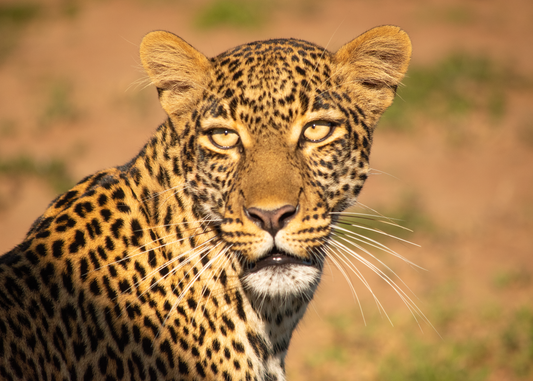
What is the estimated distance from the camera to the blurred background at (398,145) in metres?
7.36

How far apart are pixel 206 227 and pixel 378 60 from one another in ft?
5.57

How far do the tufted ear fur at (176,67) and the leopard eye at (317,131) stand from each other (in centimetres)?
76

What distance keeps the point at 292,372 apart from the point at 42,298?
4049 mm

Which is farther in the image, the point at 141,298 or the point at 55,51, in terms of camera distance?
the point at 55,51

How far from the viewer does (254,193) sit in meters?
3.67

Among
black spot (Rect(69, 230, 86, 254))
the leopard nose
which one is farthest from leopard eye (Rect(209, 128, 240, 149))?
black spot (Rect(69, 230, 86, 254))

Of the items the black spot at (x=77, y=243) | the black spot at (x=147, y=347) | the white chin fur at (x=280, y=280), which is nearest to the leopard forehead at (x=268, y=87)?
the white chin fur at (x=280, y=280)

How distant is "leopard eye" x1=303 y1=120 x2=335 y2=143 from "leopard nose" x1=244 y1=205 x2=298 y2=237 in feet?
2.01

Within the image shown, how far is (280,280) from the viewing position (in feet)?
12.5

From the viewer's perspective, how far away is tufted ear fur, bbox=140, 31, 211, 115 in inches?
163

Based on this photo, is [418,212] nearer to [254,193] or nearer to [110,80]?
[254,193]

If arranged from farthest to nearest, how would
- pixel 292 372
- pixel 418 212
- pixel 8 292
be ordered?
pixel 418 212 → pixel 292 372 → pixel 8 292

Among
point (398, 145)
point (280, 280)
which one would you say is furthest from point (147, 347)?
point (398, 145)

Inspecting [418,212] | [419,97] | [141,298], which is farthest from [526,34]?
[141,298]
